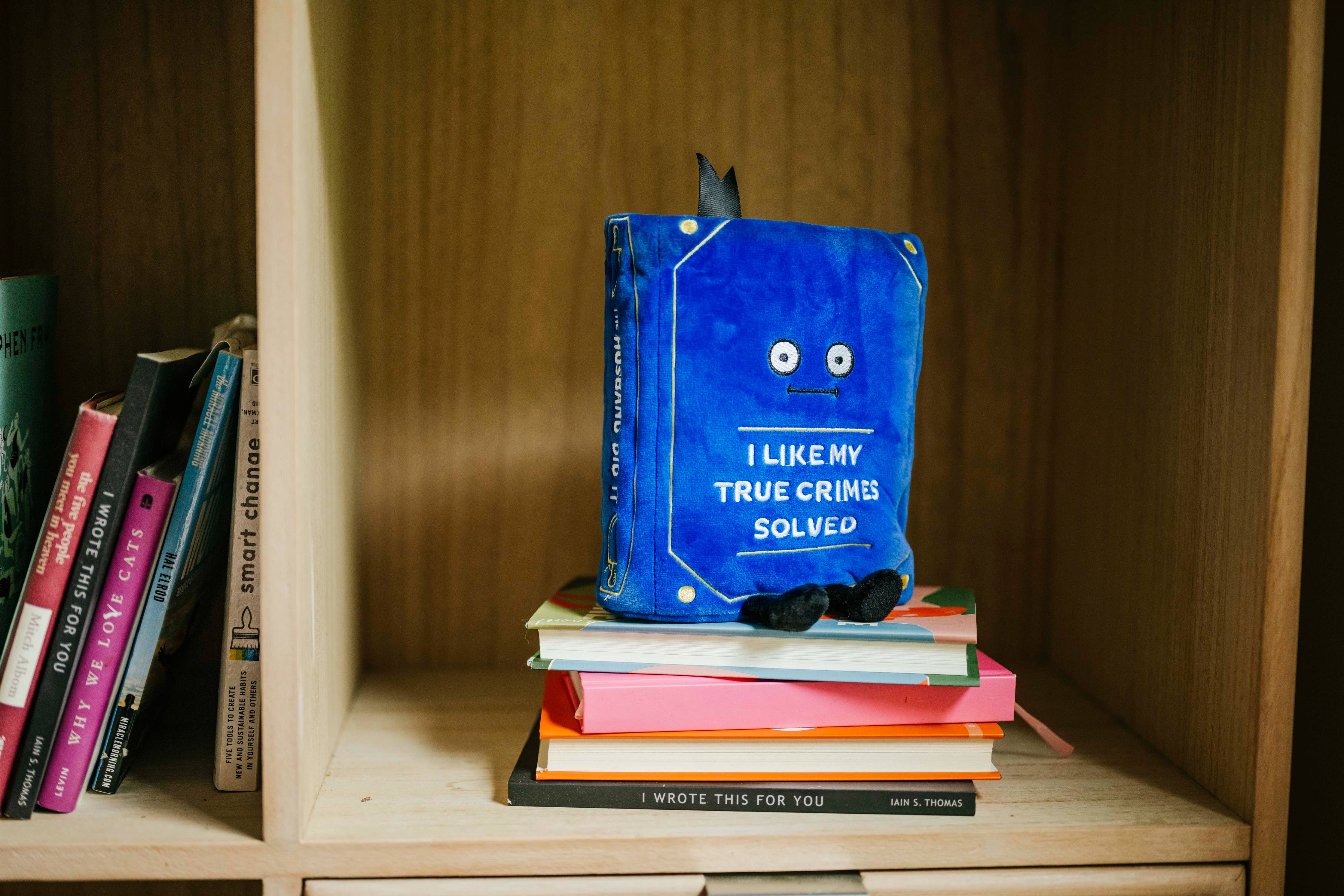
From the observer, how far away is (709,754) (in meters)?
0.61

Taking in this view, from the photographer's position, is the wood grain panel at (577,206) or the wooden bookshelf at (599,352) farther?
the wood grain panel at (577,206)

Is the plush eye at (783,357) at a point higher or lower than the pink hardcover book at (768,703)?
higher

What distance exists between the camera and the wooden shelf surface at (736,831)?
0.56 m

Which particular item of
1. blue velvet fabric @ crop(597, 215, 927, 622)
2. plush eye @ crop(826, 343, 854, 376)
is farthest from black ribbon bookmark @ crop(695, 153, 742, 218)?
plush eye @ crop(826, 343, 854, 376)

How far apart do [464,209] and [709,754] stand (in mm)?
546

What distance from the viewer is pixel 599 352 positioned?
33.7 inches

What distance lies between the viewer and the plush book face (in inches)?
23.8

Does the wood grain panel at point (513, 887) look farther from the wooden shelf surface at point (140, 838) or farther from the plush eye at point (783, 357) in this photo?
the plush eye at point (783, 357)

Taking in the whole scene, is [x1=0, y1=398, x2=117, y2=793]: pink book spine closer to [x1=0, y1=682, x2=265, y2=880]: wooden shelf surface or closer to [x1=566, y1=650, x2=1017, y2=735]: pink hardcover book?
[x1=0, y1=682, x2=265, y2=880]: wooden shelf surface

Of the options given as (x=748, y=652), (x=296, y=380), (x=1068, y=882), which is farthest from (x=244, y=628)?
(x=1068, y=882)

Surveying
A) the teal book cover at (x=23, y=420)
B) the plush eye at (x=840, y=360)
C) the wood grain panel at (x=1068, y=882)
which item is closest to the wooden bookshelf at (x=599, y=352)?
the wood grain panel at (x=1068, y=882)

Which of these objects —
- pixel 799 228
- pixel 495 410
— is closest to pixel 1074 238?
pixel 799 228

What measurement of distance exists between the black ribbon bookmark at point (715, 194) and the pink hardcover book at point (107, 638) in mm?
420

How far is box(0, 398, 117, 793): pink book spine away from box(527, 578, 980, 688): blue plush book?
313 mm
